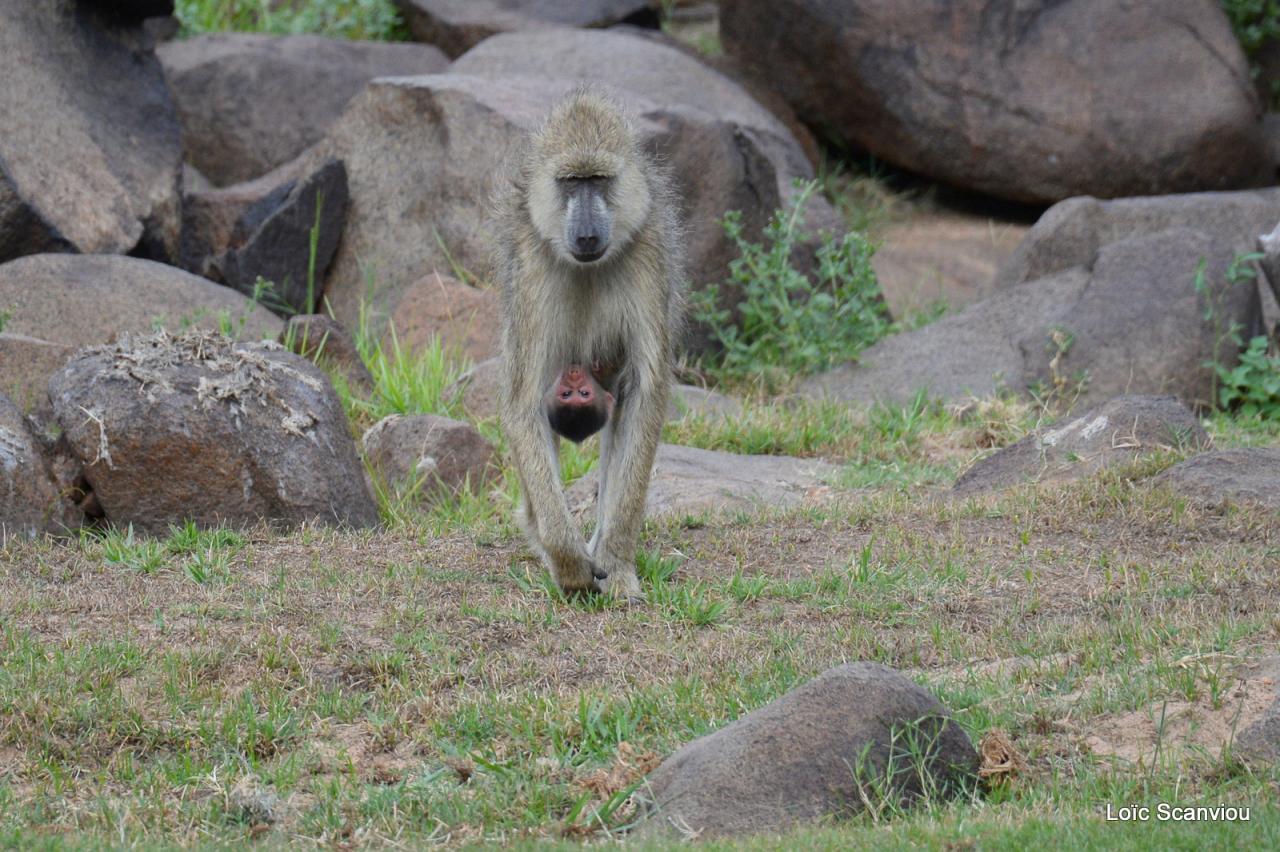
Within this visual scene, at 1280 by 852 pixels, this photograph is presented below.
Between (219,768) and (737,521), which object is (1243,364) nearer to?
(737,521)

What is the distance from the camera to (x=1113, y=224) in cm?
1288

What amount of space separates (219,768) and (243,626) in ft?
4.02

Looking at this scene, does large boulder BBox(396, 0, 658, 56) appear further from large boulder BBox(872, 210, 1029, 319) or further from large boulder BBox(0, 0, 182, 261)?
large boulder BBox(0, 0, 182, 261)

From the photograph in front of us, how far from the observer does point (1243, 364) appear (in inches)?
426

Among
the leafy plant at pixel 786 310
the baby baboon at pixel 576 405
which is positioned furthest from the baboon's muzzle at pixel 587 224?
the leafy plant at pixel 786 310

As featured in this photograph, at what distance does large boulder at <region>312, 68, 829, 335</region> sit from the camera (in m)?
11.9

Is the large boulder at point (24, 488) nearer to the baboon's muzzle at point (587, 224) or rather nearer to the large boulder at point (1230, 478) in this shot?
the baboon's muzzle at point (587, 224)

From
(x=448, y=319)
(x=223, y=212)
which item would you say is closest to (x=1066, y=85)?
(x=448, y=319)

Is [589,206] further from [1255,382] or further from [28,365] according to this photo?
[1255,382]

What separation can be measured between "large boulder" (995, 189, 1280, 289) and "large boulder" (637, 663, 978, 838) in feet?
27.3

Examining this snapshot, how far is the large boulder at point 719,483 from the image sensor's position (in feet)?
27.8

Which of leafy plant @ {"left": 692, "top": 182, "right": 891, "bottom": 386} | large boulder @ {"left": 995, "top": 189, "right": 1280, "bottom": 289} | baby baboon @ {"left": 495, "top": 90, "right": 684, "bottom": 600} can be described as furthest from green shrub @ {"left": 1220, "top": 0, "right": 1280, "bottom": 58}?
baby baboon @ {"left": 495, "top": 90, "right": 684, "bottom": 600}

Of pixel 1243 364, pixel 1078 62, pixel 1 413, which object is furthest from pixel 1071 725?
pixel 1078 62

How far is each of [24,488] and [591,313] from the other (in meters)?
2.84
